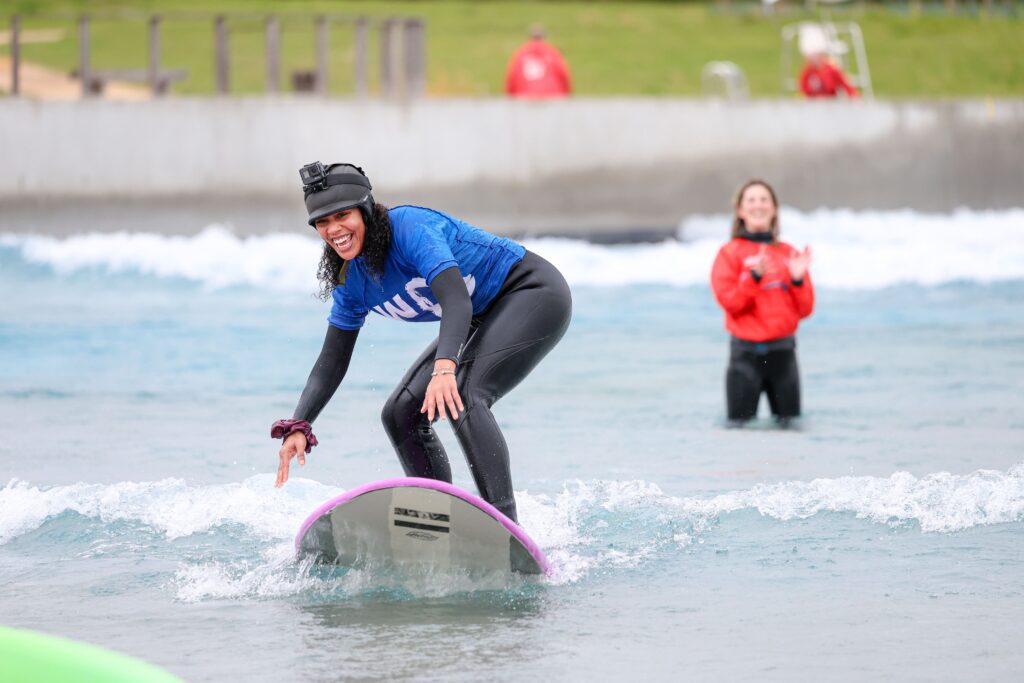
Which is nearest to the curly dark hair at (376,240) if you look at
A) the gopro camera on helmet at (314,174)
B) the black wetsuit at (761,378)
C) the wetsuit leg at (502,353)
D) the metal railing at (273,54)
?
the gopro camera on helmet at (314,174)

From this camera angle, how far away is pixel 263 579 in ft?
20.3

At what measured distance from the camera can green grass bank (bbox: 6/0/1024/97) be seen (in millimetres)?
34625

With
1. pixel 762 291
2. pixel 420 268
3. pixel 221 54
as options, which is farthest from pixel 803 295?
pixel 221 54

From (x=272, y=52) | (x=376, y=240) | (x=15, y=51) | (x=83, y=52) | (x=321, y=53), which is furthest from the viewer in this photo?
(x=321, y=53)

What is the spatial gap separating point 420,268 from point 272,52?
572 inches

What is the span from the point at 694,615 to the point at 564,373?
6.24m

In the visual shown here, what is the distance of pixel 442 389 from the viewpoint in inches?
218

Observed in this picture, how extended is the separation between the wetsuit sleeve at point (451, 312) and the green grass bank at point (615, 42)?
1851cm

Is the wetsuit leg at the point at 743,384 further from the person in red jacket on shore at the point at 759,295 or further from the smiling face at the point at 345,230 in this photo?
the smiling face at the point at 345,230

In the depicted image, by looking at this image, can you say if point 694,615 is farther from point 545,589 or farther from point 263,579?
point 263,579

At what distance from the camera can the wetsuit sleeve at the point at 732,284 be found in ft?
29.9

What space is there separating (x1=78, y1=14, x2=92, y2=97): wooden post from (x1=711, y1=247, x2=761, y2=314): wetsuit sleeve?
12230mm

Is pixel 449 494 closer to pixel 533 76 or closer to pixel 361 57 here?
pixel 361 57

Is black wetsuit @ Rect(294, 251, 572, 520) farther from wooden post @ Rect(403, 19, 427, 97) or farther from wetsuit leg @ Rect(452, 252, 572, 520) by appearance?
wooden post @ Rect(403, 19, 427, 97)
